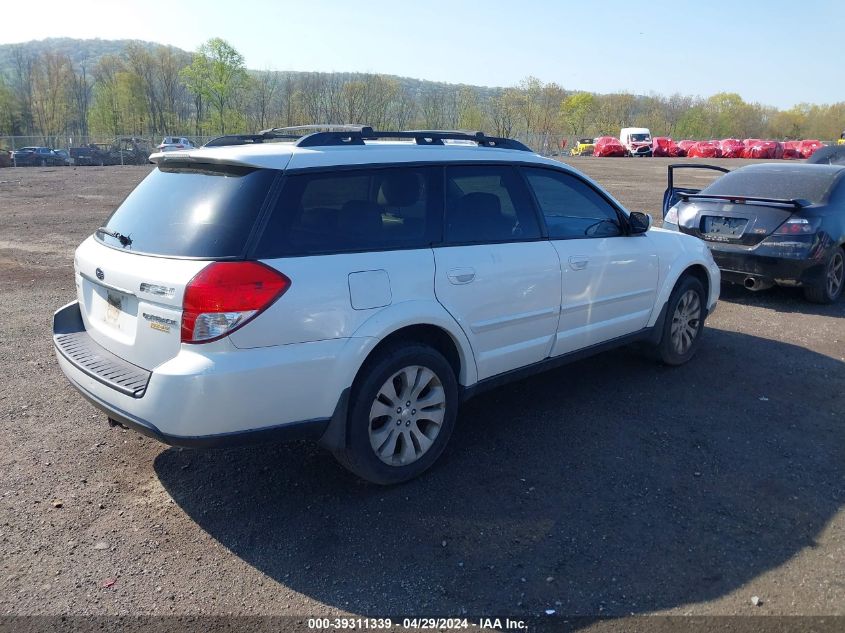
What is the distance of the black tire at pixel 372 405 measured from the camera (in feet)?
11.4

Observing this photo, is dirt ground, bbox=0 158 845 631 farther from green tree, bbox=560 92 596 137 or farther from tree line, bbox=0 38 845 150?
green tree, bbox=560 92 596 137

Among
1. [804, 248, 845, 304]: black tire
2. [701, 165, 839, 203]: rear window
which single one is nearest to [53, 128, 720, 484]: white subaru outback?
[804, 248, 845, 304]: black tire

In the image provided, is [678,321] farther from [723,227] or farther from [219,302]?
[219,302]

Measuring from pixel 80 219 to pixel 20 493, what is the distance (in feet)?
44.7

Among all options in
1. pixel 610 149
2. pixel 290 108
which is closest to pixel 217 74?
pixel 290 108

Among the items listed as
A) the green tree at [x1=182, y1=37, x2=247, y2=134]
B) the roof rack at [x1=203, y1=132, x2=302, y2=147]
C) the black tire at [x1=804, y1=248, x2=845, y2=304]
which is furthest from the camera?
the green tree at [x1=182, y1=37, x2=247, y2=134]

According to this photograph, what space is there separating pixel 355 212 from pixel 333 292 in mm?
561

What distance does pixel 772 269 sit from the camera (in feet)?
25.1

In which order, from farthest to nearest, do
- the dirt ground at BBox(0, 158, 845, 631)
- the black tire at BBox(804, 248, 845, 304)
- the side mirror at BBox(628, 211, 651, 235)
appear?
1. the black tire at BBox(804, 248, 845, 304)
2. the side mirror at BBox(628, 211, 651, 235)
3. the dirt ground at BBox(0, 158, 845, 631)

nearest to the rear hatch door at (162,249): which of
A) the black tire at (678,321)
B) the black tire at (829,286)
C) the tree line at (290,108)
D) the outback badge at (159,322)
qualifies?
the outback badge at (159,322)

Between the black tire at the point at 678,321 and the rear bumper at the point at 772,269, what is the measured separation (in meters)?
2.19

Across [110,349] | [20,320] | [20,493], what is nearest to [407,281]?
[110,349]

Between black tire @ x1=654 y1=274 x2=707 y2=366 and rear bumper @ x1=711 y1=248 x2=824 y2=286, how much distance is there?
7.17 ft

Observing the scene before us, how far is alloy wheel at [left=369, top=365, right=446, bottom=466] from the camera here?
143 inches
